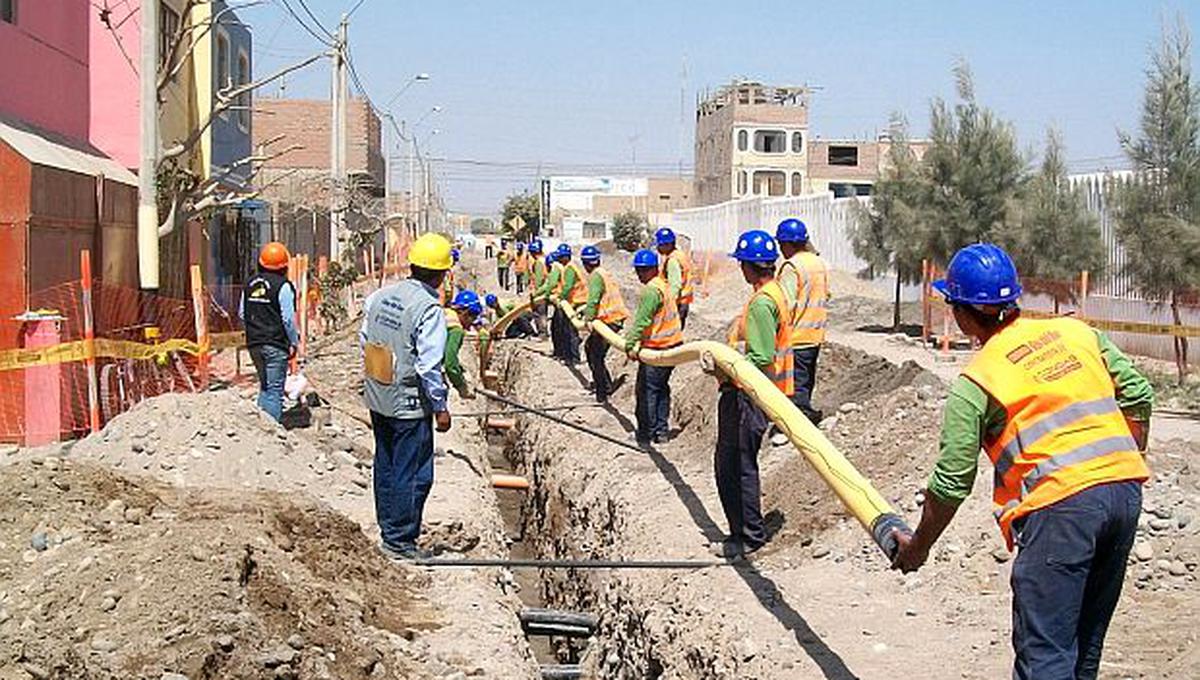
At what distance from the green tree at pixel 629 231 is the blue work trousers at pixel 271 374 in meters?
59.4

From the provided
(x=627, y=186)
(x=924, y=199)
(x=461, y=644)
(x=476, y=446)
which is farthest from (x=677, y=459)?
(x=627, y=186)

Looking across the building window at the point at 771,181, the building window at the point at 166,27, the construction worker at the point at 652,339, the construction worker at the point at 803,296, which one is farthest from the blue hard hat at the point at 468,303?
the building window at the point at 771,181

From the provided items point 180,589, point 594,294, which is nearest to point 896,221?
point 594,294

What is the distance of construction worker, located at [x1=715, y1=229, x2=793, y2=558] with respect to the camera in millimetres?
8516

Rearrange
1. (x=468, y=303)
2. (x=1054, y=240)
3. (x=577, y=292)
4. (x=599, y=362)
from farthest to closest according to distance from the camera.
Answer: (x=1054, y=240)
(x=577, y=292)
(x=599, y=362)
(x=468, y=303)

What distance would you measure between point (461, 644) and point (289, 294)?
517 cm

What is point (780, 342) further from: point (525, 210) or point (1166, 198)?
point (525, 210)

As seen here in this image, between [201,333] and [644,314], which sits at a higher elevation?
[644,314]

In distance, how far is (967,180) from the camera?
982 inches

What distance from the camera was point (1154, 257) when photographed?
699 inches

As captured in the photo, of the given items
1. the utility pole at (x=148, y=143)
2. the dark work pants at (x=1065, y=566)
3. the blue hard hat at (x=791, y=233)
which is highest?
the utility pole at (x=148, y=143)

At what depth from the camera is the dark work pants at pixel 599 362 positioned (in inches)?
661

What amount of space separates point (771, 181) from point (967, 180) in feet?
204

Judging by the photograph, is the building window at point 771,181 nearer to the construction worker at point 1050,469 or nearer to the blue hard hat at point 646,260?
the blue hard hat at point 646,260
